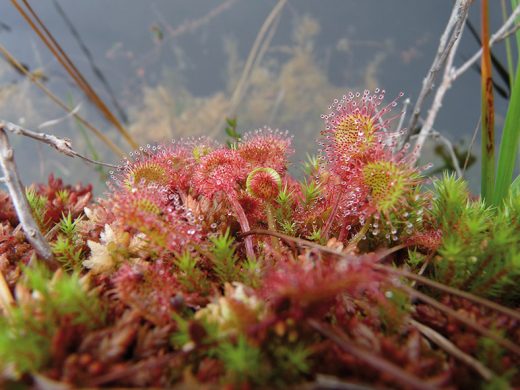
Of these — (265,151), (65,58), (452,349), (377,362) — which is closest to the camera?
(377,362)

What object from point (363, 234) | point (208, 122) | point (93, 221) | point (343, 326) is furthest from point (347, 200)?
point (208, 122)

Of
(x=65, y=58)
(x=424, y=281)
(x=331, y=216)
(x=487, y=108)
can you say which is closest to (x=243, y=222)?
(x=331, y=216)

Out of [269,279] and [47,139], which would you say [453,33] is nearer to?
[269,279]

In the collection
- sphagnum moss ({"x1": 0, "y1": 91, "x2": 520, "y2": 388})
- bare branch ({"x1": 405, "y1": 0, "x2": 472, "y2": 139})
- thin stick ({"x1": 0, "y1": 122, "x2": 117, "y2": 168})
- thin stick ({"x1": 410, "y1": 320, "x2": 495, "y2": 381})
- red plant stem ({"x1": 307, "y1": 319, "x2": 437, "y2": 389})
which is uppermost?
bare branch ({"x1": 405, "y1": 0, "x2": 472, "y2": 139})

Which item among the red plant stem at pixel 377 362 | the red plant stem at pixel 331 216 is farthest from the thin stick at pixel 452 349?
the red plant stem at pixel 331 216

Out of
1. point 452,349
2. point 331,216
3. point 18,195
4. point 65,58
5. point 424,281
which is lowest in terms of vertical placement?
point 452,349

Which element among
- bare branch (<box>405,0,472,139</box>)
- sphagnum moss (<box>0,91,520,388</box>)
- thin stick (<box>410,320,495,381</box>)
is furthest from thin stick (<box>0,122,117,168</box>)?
bare branch (<box>405,0,472,139</box>)

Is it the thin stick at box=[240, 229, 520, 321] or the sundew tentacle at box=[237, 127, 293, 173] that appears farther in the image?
the sundew tentacle at box=[237, 127, 293, 173]

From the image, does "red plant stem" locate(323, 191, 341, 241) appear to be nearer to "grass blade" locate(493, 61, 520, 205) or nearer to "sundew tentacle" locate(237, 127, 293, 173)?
"sundew tentacle" locate(237, 127, 293, 173)
